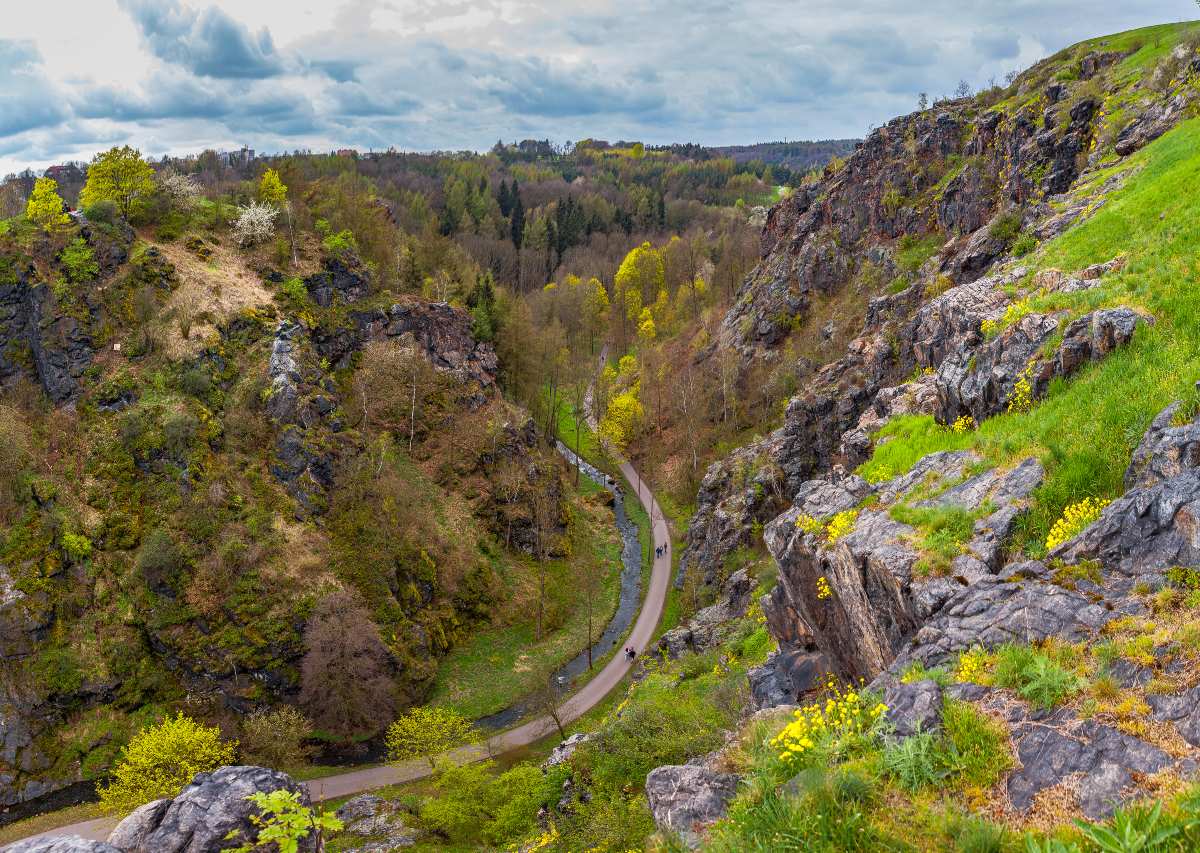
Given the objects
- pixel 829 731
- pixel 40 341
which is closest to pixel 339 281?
pixel 40 341

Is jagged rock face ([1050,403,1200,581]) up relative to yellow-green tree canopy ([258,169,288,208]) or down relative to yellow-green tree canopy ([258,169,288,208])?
down

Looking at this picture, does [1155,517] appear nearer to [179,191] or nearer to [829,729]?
[829,729]

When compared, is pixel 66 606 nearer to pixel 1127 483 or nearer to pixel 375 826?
pixel 375 826

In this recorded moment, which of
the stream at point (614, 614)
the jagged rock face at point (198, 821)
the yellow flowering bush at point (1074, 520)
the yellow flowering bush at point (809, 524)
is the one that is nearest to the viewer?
the jagged rock face at point (198, 821)

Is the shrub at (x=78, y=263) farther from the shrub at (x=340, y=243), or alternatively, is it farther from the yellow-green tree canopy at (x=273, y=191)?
→ the shrub at (x=340, y=243)

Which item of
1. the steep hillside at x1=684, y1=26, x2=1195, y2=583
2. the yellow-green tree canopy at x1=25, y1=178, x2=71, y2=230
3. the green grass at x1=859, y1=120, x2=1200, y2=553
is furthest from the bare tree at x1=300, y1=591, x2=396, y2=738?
the yellow-green tree canopy at x1=25, y1=178, x2=71, y2=230

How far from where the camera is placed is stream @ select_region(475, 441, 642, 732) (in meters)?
43.2

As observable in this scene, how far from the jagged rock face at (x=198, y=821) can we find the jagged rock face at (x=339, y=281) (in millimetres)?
52330

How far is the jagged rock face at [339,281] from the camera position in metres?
60.1

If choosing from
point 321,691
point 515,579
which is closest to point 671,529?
point 515,579

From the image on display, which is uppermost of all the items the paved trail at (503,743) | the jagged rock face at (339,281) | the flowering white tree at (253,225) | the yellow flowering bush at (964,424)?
the flowering white tree at (253,225)

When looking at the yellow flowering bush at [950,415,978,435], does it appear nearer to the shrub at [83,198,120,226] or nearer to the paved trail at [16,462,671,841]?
the paved trail at [16,462,671,841]

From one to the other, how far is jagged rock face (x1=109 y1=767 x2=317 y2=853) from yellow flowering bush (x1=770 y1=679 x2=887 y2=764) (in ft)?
30.6

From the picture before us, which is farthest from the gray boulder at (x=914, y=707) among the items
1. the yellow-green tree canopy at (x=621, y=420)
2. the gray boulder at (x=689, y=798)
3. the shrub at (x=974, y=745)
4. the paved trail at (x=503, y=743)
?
the yellow-green tree canopy at (x=621, y=420)
